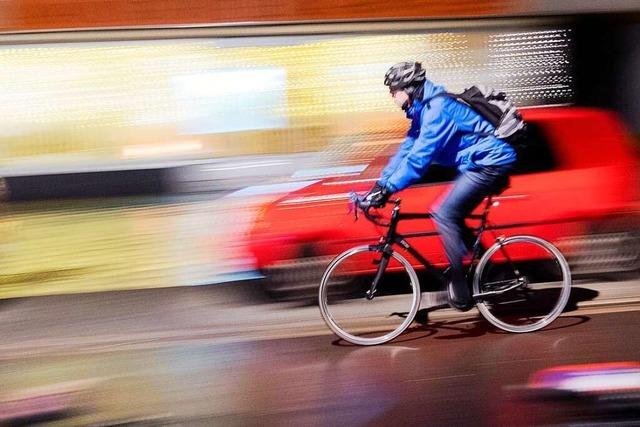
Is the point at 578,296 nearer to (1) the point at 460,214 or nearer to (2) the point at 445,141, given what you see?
(1) the point at 460,214

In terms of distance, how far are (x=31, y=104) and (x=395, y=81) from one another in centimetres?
463

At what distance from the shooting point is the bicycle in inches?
213

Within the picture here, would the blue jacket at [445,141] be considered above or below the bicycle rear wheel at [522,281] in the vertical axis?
above

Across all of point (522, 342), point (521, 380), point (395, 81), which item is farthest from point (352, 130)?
point (521, 380)

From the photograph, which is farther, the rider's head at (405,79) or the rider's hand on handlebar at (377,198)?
the rider's head at (405,79)

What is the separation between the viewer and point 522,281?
546cm

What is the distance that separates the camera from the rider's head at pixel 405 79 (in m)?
5.41

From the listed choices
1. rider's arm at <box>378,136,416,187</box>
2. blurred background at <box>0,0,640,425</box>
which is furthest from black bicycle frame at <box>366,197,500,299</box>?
blurred background at <box>0,0,640,425</box>

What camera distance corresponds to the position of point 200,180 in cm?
882

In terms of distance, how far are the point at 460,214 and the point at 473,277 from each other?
17.9 inches

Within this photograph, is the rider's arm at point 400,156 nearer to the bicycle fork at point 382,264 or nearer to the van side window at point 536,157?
the bicycle fork at point 382,264

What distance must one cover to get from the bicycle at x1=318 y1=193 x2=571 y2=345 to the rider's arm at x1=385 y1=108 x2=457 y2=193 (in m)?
0.20

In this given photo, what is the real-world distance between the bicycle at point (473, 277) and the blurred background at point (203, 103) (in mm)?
1937

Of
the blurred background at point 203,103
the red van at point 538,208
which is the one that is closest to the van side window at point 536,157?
the red van at point 538,208
